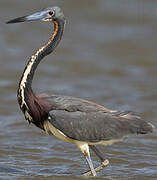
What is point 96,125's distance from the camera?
9258mm

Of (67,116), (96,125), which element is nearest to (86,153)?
(96,125)

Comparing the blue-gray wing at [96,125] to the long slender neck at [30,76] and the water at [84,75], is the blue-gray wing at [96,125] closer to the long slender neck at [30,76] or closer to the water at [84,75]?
the long slender neck at [30,76]

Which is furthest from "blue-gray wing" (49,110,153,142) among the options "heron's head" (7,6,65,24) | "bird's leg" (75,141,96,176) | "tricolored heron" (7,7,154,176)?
"heron's head" (7,6,65,24)

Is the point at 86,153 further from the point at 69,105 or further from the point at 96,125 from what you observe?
the point at 69,105

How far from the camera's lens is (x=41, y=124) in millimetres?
9227

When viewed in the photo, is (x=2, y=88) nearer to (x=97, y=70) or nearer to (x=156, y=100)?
(x=97, y=70)

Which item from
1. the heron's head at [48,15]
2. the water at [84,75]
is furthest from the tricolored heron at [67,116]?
the water at [84,75]

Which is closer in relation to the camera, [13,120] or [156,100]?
[13,120]

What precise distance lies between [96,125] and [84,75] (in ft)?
22.8

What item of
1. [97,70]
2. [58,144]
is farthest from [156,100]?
[58,144]

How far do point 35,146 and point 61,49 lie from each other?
21.6 feet

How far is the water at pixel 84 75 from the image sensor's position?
1023 cm

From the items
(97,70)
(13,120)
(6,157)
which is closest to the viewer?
(6,157)

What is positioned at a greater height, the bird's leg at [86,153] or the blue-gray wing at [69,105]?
the blue-gray wing at [69,105]
